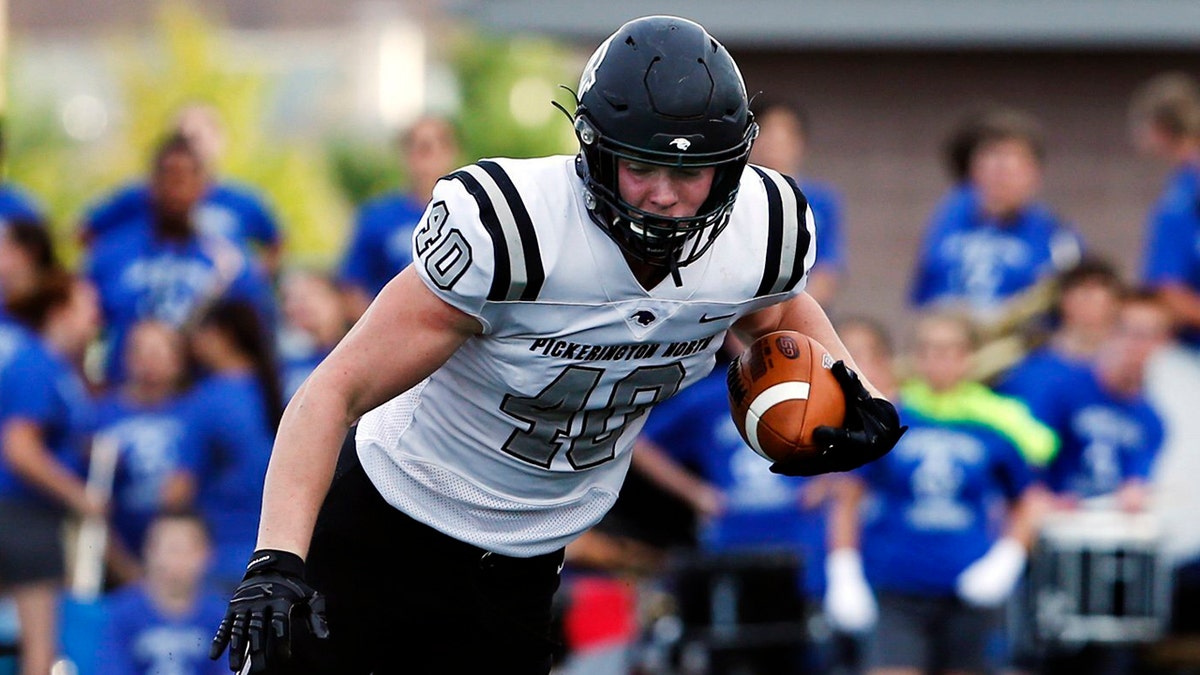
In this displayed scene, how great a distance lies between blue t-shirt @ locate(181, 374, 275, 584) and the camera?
25.2ft

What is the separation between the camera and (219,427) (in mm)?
7695

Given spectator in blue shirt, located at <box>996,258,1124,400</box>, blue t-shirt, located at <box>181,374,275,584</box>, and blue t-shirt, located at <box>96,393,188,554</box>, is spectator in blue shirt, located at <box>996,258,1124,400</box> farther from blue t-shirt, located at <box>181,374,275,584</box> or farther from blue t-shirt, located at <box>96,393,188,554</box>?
blue t-shirt, located at <box>96,393,188,554</box>

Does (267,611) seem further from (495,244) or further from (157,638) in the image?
(157,638)

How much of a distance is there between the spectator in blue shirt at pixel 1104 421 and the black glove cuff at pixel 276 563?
17.1 feet

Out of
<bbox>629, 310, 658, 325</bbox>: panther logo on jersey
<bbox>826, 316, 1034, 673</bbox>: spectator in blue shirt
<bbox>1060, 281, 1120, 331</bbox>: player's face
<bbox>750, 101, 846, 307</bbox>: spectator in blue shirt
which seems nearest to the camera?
<bbox>629, 310, 658, 325</bbox>: panther logo on jersey

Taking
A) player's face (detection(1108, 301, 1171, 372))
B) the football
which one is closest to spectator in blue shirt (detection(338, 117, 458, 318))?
player's face (detection(1108, 301, 1171, 372))

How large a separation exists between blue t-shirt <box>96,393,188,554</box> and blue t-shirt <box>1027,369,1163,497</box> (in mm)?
3516

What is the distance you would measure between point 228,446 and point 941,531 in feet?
9.27

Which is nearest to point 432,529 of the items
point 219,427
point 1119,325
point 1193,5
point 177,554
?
point 177,554

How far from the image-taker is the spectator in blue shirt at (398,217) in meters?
8.00

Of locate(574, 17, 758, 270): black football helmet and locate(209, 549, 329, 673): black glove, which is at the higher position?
locate(574, 17, 758, 270): black football helmet

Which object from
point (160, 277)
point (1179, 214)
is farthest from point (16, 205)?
point (1179, 214)

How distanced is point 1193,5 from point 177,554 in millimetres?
6219

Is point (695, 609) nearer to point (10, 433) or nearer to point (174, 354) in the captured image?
point (174, 354)
